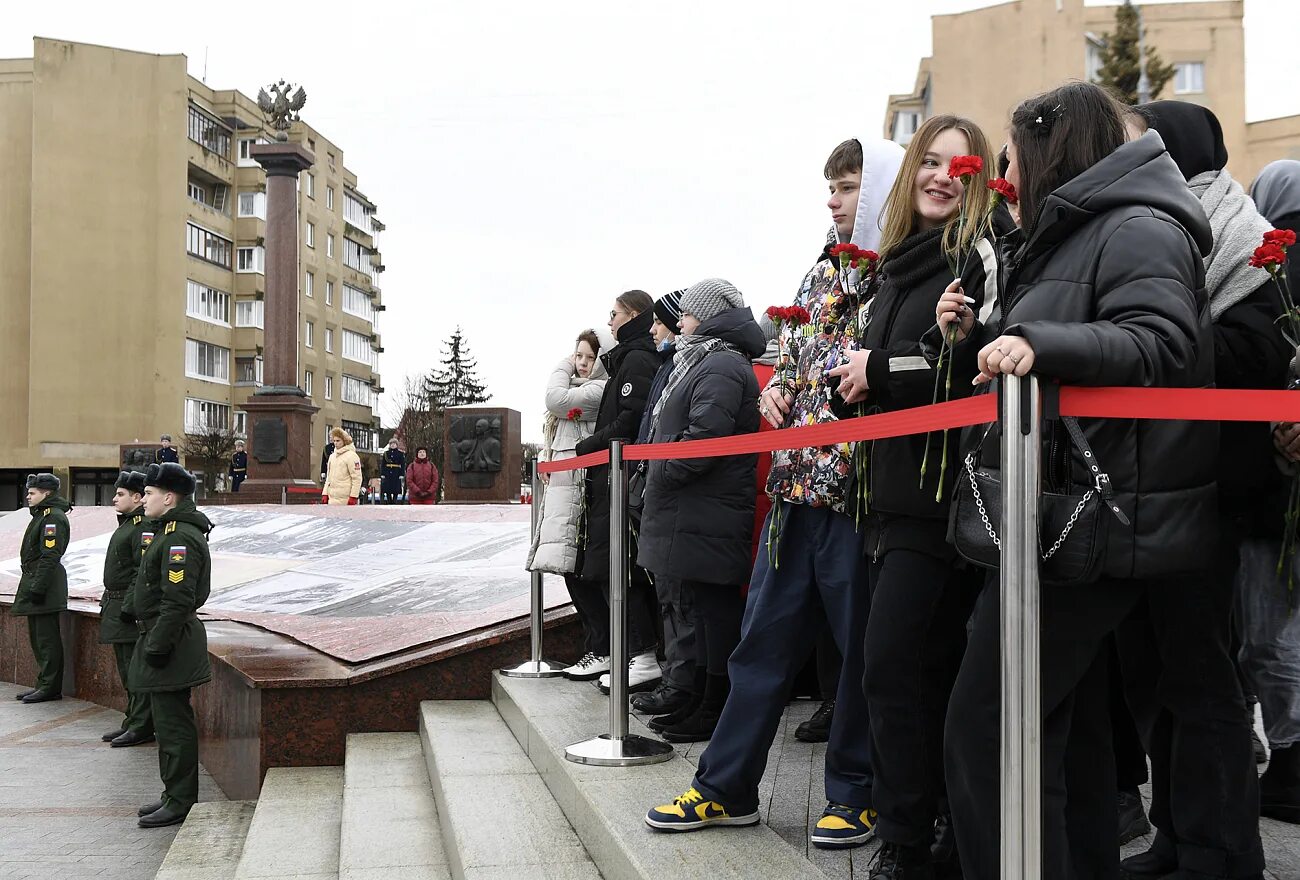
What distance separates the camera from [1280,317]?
296 centimetres

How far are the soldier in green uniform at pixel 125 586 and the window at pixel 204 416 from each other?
44.0 m

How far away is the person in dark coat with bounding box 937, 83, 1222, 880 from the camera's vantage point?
2211mm

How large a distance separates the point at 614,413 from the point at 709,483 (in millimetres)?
1601

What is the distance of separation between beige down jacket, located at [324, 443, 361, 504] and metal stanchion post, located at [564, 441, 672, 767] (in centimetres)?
1479

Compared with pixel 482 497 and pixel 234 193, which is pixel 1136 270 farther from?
pixel 234 193

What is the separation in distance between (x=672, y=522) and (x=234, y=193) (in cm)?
5718

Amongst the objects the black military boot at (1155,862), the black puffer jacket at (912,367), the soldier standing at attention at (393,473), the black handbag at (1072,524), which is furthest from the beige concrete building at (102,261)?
the black handbag at (1072,524)

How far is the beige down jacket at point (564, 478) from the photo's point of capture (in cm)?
638

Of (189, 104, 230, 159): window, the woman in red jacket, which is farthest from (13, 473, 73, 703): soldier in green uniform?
(189, 104, 230, 159): window

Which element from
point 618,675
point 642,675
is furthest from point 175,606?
point 618,675

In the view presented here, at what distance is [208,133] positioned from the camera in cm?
5503

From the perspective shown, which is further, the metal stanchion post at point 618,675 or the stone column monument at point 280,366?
Answer: the stone column monument at point 280,366

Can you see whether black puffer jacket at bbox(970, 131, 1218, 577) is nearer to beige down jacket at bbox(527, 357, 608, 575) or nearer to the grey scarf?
the grey scarf

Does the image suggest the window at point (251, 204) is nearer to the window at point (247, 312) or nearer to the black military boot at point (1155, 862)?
the window at point (247, 312)
